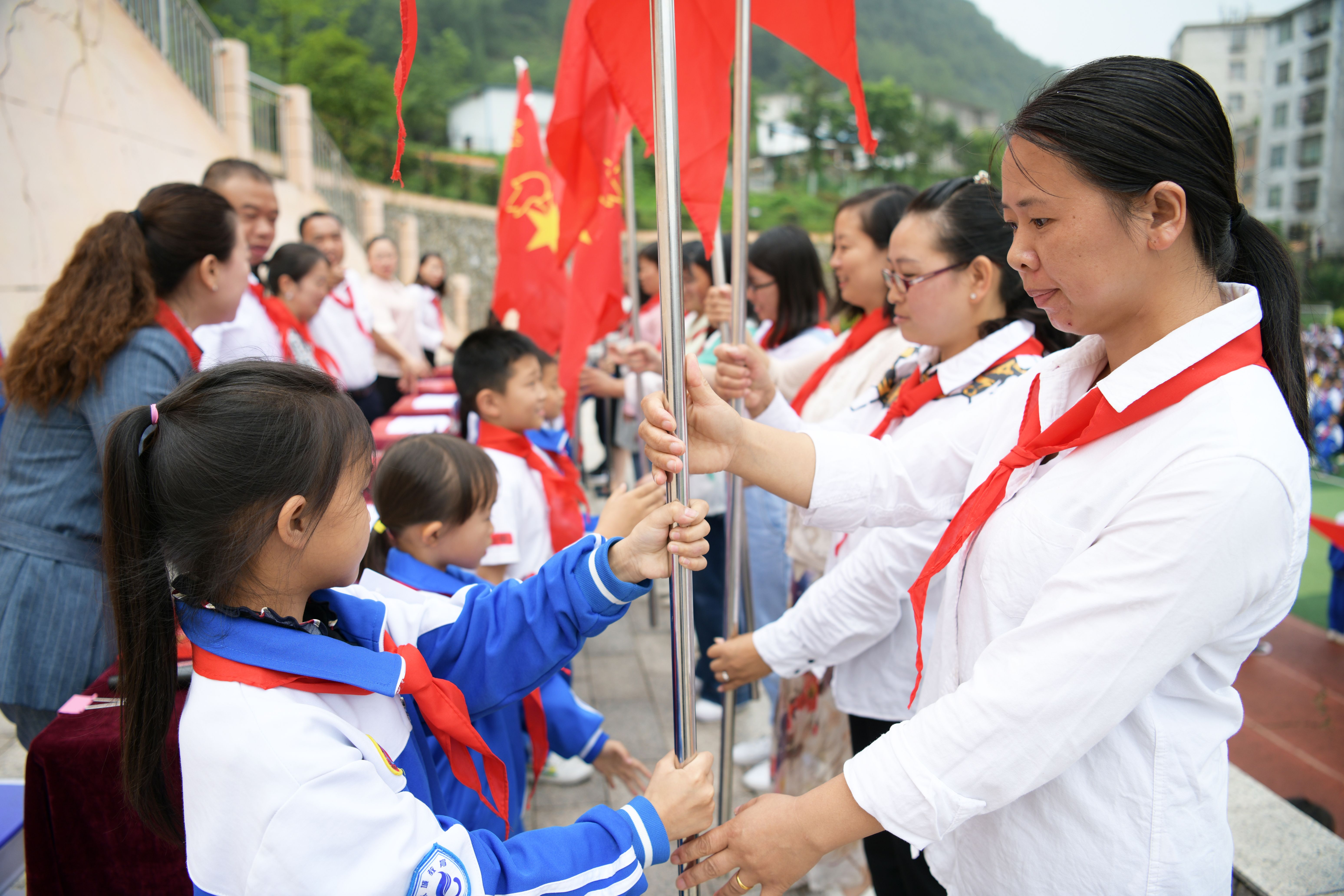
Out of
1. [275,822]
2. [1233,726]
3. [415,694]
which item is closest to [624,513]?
[415,694]

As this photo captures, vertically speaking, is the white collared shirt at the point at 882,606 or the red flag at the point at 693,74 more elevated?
the red flag at the point at 693,74

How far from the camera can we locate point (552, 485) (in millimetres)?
2707

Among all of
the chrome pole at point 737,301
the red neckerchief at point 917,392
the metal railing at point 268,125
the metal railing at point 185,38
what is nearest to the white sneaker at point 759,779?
the chrome pole at point 737,301

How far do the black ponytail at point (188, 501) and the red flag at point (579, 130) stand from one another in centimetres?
176

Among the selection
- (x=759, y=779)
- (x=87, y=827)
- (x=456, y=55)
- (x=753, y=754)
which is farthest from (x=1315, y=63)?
(x=87, y=827)

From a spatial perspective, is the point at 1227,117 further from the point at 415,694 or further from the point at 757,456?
the point at 415,694

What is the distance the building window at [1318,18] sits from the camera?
34.4m

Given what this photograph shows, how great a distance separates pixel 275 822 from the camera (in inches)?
36.5

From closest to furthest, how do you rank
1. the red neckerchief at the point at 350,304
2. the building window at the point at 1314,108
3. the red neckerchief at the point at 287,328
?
the red neckerchief at the point at 287,328 → the red neckerchief at the point at 350,304 → the building window at the point at 1314,108

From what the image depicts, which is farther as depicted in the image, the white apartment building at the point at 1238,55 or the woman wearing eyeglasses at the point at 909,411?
the white apartment building at the point at 1238,55

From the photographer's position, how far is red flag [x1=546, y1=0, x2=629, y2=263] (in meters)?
2.64

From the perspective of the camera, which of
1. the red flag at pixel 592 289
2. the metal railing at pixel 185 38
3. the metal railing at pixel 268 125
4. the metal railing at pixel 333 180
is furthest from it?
the metal railing at pixel 333 180

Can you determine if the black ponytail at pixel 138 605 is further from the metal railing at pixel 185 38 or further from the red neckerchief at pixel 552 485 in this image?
the metal railing at pixel 185 38

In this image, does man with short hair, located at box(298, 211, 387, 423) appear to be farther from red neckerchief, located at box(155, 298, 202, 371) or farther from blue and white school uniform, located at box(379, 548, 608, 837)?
blue and white school uniform, located at box(379, 548, 608, 837)
